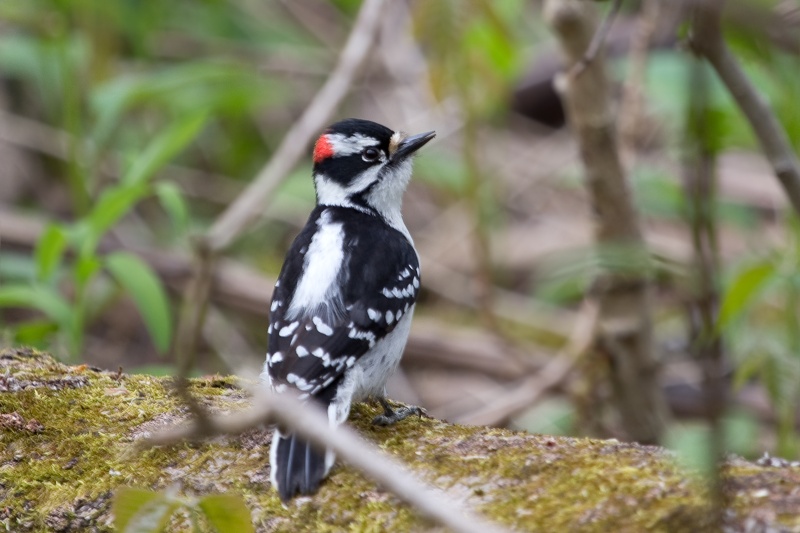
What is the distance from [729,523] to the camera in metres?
2.11

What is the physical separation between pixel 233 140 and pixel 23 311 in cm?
218

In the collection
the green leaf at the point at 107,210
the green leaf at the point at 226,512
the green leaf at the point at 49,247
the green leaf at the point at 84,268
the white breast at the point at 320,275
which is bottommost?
the green leaf at the point at 226,512


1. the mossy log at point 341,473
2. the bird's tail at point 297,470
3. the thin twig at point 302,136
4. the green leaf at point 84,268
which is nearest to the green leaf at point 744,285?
the mossy log at point 341,473

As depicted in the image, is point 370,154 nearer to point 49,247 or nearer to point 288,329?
point 288,329

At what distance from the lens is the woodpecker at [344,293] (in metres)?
3.19

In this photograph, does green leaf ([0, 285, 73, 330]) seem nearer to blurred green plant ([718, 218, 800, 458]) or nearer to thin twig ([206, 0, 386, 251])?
thin twig ([206, 0, 386, 251])

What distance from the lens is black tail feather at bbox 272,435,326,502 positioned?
8.32 feet

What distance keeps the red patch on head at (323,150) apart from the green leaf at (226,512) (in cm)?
256

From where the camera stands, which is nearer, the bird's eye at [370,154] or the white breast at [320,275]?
the white breast at [320,275]

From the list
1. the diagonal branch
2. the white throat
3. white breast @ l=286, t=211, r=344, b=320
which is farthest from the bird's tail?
the white throat

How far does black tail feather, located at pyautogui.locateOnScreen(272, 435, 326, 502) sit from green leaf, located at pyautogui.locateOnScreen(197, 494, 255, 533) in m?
0.48

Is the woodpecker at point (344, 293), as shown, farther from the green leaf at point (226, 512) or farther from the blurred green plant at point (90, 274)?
the blurred green plant at point (90, 274)

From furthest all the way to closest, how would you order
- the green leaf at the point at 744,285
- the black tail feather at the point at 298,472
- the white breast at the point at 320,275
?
the green leaf at the point at 744,285 < the white breast at the point at 320,275 < the black tail feather at the point at 298,472

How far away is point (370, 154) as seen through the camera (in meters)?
4.40
